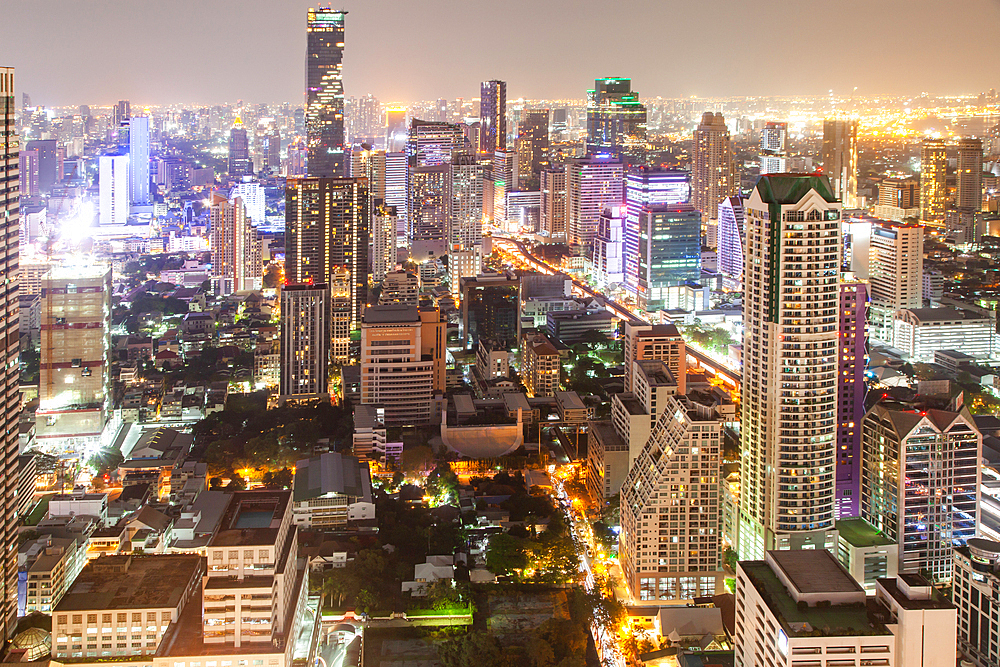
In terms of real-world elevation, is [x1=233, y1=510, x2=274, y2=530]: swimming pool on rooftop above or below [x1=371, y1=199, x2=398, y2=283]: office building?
below

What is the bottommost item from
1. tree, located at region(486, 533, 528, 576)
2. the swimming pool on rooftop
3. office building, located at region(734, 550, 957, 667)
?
tree, located at region(486, 533, 528, 576)

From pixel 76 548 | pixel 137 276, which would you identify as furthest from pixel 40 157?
pixel 76 548

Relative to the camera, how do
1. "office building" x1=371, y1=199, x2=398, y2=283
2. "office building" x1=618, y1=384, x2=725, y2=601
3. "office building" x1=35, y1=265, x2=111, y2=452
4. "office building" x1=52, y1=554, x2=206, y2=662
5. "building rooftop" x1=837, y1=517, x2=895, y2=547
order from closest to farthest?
"office building" x1=52, y1=554, x2=206, y2=662, "building rooftop" x1=837, y1=517, x2=895, y2=547, "office building" x1=618, y1=384, x2=725, y2=601, "office building" x1=35, y1=265, x2=111, y2=452, "office building" x1=371, y1=199, x2=398, y2=283

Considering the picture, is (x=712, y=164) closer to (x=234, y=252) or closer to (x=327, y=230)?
(x=327, y=230)

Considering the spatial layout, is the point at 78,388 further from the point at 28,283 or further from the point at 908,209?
the point at 908,209

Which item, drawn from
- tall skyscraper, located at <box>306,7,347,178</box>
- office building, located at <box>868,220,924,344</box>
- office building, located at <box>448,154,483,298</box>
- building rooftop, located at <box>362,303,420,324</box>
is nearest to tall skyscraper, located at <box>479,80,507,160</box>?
tall skyscraper, located at <box>306,7,347,178</box>

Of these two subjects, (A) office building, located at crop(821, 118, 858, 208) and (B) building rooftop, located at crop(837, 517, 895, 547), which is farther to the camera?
(A) office building, located at crop(821, 118, 858, 208)

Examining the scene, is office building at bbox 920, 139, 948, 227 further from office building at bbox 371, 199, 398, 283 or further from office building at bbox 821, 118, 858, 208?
office building at bbox 371, 199, 398, 283
